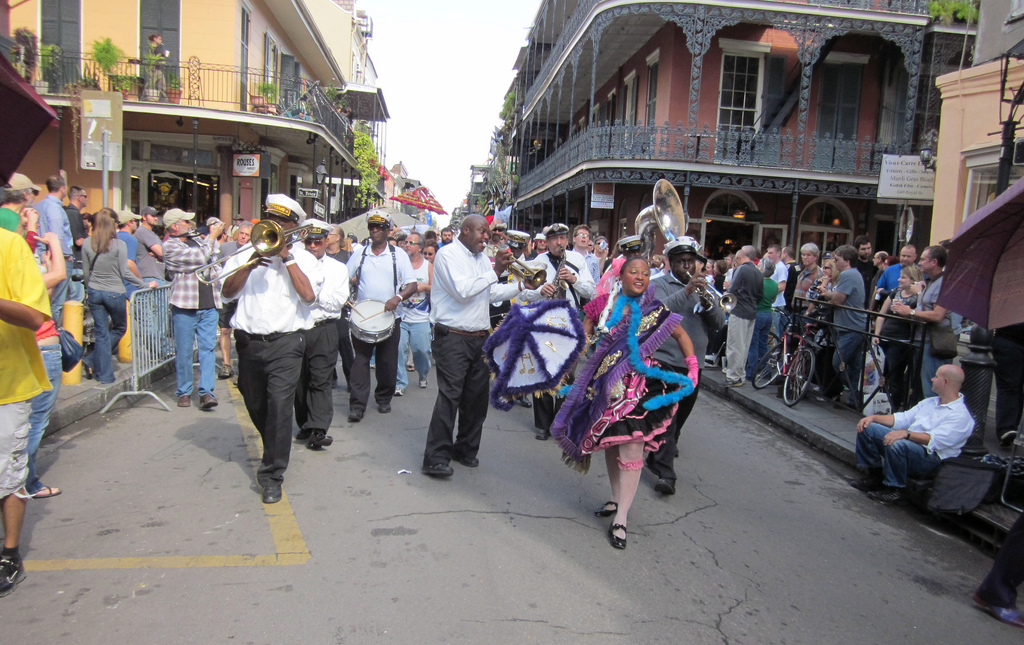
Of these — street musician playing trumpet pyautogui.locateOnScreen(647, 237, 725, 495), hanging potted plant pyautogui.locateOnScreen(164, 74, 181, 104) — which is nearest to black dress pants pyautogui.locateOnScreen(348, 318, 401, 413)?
street musician playing trumpet pyautogui.locateOnScreen(647, 237, 725, 495)

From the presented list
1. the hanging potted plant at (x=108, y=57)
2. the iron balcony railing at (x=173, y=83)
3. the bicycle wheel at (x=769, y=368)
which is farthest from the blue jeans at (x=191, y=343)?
the hanging potted plant at (x=108, y=57)

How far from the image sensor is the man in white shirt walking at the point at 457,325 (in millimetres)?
5398

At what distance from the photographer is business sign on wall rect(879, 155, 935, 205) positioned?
14.2m

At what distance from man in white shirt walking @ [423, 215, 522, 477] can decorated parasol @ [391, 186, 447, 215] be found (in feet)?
52.5

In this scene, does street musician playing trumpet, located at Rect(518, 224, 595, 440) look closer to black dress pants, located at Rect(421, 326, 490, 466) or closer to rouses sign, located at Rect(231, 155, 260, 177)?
black dress pants, located at Rect(421, 326, 490, 466)

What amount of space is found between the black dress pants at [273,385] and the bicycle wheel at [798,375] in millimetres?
5898

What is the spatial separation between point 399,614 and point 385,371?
421cm

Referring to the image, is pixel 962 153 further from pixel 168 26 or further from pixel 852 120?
pixel 168 26

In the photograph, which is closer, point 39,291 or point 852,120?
point 39,291

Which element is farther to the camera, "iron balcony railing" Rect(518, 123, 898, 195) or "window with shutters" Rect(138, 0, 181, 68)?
"window with shutters" Rect(138, 0, 181, 68)

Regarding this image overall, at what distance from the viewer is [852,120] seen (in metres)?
18.0

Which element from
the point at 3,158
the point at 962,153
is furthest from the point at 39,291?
the point at 962,153

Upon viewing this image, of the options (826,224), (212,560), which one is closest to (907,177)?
(826,224)

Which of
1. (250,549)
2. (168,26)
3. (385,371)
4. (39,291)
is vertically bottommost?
(250,549)
